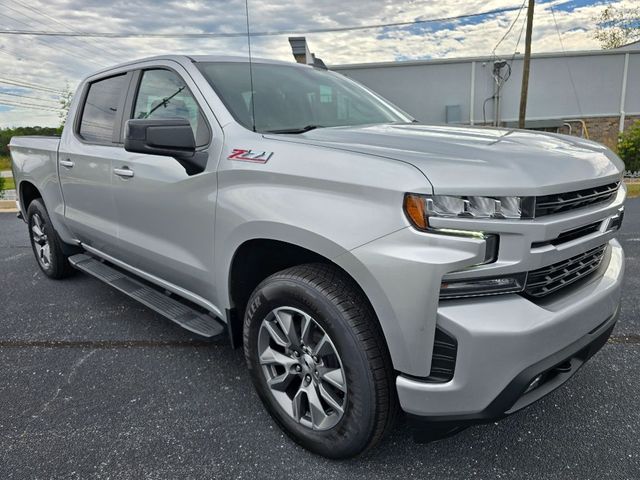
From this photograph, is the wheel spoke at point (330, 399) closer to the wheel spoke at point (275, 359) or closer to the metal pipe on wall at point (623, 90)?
the wheel spoke at point (275, 359)

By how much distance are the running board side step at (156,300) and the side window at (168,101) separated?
100 centimetres

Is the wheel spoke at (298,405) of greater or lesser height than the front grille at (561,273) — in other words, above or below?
below

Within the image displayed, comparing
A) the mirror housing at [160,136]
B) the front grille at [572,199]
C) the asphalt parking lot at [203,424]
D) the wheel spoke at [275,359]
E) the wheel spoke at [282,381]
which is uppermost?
the mirror housing at [160,136]

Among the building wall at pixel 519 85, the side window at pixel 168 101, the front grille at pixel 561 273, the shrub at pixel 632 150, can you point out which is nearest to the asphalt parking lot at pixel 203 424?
the front grille at pixel 561 273

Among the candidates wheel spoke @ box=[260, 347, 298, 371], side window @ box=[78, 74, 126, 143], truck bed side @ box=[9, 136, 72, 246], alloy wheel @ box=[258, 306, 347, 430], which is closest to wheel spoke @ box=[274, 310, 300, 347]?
alloy wheel @ box=[258, 306, 347, 430]

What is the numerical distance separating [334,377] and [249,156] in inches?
41.7

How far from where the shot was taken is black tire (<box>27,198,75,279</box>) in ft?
14.6

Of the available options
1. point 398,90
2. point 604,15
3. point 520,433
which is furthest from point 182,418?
point 604,15

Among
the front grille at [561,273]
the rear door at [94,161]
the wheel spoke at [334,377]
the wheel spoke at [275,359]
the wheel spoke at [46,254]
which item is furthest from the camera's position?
the wheel spoke at [46,254]

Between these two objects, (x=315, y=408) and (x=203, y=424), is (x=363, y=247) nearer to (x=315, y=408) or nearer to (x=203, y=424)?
(x=315, y=408)

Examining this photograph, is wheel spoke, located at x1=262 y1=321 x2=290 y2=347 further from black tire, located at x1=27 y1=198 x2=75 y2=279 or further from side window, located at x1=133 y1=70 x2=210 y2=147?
black tire, located at x1=27 y1=198 x2=75 y2=279

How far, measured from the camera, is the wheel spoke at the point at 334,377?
6.32 feet

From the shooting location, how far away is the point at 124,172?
300 centimetres

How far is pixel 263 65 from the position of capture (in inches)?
123
